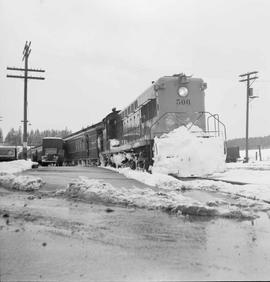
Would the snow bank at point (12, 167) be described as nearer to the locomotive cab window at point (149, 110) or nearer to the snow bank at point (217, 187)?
the snow bank at point (217, 187)

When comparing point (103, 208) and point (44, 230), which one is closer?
point (44, 230)

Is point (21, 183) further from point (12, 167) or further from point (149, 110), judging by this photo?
point (12, 167)

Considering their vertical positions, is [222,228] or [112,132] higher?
[112,132]

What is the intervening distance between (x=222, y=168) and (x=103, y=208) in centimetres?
892

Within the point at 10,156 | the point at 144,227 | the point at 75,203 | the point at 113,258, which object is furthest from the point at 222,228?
the point at 10,156

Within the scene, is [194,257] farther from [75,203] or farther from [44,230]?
[75,203]

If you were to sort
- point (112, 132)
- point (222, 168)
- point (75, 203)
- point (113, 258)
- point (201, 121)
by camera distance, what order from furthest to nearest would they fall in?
point (112, 132) → point (201, 121) → point (222, 168) → point (75, 203) → point (113, 258)

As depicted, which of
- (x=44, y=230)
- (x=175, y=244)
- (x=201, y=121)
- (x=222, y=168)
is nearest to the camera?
(x=175, y=244)

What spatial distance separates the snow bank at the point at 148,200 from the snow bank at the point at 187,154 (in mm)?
5702

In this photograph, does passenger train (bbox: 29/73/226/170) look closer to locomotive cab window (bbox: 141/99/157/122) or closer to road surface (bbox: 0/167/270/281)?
locomotive cab window (bbox: 141/99/157/122)

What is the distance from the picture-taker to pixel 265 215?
6.96m

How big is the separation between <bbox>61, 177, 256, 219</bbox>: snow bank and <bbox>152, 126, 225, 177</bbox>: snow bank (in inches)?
224

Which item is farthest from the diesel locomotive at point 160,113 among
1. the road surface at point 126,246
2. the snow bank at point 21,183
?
the road surface at point 126,246

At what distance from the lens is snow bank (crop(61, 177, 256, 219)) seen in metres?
6.95
